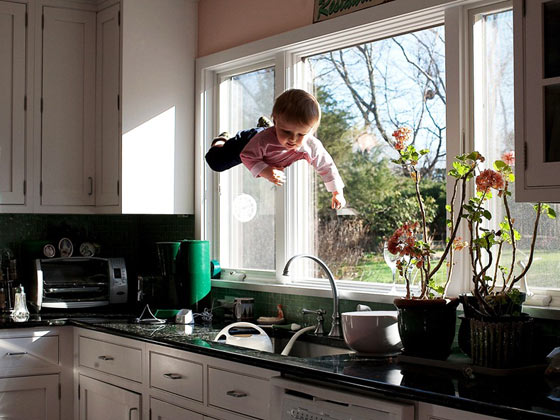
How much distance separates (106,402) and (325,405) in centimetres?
162

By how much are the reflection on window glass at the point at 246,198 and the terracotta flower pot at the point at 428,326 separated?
4.70ft

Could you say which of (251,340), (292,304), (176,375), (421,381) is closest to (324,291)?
→ (292,304)

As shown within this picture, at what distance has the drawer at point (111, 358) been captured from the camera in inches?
134

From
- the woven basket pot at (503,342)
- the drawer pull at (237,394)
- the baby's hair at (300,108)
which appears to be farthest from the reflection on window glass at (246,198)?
the woven basket pot at (503,342)

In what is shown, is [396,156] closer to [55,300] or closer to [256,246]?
[256,246]

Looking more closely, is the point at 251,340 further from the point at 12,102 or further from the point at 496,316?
the point at 12,102

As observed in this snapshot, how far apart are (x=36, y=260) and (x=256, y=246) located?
120 centimetres

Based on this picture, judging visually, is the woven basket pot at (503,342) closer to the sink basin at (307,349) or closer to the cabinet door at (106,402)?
the sink basin at (307,349)

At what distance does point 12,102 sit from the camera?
420 centimetres

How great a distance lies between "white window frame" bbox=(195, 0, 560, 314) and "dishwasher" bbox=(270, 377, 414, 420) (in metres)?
0.77

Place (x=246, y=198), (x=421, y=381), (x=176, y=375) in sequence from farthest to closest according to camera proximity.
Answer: (x=246, y=198), (x=176, y=375), (x=421, y=381)

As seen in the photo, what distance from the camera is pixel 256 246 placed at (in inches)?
160

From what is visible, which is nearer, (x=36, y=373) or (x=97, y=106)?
(x=36, y=373)

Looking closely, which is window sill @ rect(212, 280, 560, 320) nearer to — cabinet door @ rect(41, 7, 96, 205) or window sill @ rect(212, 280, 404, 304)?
window sill @ rect(212, 280, 404, 304)
